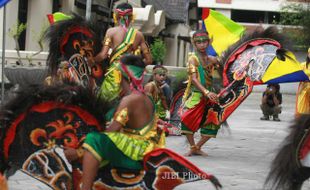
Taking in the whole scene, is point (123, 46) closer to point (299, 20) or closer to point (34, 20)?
point (34, 20)

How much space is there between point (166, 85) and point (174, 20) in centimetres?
3655

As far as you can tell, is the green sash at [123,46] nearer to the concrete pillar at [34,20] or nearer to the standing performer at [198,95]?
the standing performer at [198,95]

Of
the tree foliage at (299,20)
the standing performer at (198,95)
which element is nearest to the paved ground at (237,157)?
the standing performer at (198,95)

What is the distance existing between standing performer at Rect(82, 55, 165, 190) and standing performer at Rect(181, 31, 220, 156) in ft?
13.2

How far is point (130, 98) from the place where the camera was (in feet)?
18.3

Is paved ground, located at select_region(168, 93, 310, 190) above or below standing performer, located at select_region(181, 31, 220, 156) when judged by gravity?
below

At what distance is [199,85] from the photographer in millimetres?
9750

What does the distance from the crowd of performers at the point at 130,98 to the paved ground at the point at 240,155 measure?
0.56 metres

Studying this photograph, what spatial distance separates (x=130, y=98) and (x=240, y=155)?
5.13m

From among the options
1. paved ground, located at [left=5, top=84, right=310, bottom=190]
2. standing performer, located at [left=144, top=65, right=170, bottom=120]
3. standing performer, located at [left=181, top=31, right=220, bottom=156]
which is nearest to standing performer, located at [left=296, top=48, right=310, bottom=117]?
paved ground, located at [left=5, top=84, right=310, bottom=190]

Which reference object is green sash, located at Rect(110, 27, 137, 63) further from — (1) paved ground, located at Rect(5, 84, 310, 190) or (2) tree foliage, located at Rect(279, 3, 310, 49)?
(2) tree foliage, located at Rect(279, 3, 310, 49)

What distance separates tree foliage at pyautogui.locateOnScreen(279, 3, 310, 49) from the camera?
4508 cm

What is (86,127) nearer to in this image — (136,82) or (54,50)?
(136,82)

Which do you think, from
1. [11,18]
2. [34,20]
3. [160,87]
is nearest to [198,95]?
[160,87]
